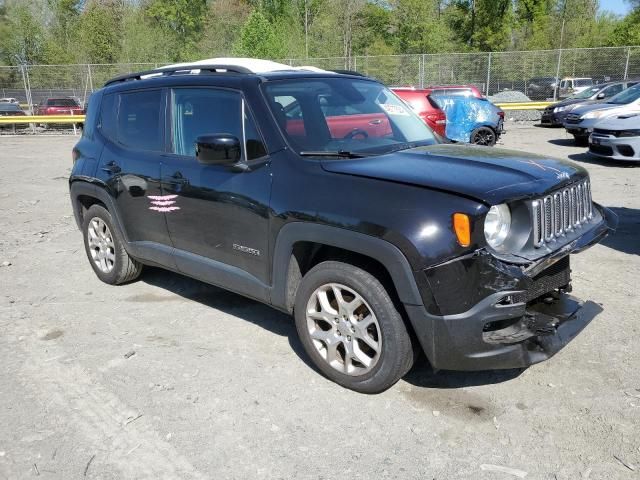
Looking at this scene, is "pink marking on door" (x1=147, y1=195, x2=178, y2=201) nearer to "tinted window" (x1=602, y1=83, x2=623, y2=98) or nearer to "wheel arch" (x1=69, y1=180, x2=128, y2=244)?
"wheel arch" (x1=69, y1=180, x2=128, y2=244)

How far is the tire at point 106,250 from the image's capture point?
5191mm

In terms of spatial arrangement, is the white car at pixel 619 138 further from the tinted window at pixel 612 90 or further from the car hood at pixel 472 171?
the tinted window at pixel 612 90

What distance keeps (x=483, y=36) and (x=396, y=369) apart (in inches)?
2031

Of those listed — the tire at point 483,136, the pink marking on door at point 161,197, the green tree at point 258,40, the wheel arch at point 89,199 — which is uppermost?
the green tree at point 258,40

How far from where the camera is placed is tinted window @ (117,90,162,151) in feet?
14.8

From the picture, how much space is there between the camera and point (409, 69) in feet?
87.4

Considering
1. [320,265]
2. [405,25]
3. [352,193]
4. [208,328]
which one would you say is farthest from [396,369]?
[405,25]

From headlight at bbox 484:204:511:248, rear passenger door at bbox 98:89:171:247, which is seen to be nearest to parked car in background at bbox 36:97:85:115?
rear passenger door at bbox 98:89:171:247

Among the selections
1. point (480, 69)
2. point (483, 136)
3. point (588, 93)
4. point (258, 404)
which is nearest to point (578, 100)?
point (588, 93)

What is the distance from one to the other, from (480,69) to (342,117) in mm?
24407

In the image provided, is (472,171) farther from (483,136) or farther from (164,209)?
(483,136)

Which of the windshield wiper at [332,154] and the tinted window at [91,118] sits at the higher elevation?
the tinted window at [91,118]

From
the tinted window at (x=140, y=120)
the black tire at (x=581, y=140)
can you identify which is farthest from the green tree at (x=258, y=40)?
the tinted window at (x=140, y=120)

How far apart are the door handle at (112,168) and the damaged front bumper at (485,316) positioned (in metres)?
2.99
